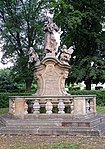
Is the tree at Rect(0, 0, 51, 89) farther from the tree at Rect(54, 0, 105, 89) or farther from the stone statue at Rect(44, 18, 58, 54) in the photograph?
the stone statue at Rect(44, 18, 58, 54)

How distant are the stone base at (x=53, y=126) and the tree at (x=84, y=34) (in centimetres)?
1759

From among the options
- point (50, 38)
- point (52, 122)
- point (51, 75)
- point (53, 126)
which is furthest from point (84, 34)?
point (53, 126)

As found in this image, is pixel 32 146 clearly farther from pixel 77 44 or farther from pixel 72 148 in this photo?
pixel 77 44

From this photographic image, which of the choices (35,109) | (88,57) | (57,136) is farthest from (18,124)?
(88,57)

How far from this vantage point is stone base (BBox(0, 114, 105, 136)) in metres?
13.4

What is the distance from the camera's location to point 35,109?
15.5m

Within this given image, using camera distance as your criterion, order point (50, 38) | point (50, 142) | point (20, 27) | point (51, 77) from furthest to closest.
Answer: point (20, 27)
point (50, 38)
point (51, 77)
point (50, 142)

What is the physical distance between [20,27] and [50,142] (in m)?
27.8

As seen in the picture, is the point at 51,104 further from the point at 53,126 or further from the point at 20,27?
the point at 20,27

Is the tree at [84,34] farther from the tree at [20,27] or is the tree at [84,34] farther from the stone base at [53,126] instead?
the stone base at [53,126]

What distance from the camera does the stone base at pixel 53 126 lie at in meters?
13.4

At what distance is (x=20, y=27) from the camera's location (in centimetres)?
3812

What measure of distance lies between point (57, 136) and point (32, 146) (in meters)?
2.52

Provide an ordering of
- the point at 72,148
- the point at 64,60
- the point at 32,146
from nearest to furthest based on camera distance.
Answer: the point at 72,148, the point at 32,146, the point at 64,60
